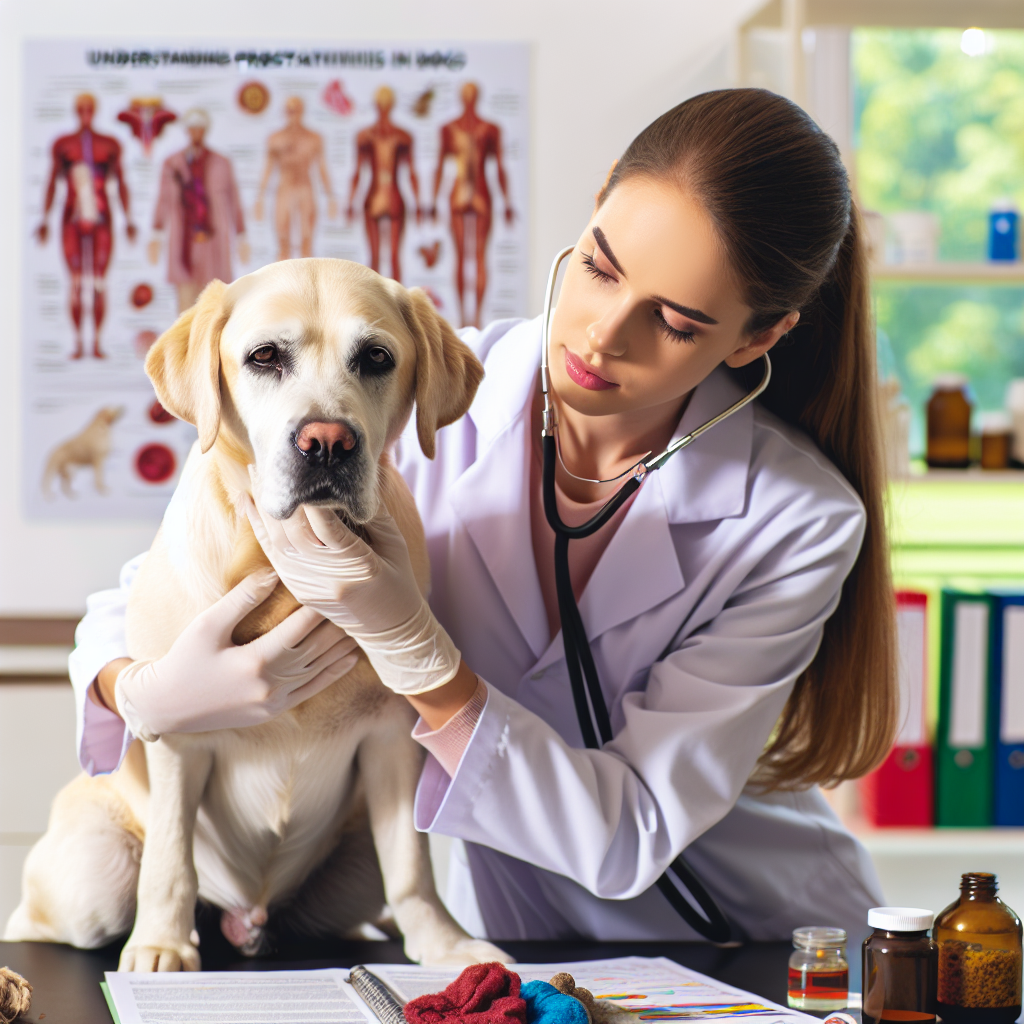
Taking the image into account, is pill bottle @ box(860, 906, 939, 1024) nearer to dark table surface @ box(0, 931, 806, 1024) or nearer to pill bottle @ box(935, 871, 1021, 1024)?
pill bottle @ box(935, 871, 1021, 1024)

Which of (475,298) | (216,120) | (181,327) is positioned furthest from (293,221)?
(181,327)

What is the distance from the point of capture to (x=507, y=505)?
1.22 m

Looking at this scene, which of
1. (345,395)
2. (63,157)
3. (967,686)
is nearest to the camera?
(345,395)

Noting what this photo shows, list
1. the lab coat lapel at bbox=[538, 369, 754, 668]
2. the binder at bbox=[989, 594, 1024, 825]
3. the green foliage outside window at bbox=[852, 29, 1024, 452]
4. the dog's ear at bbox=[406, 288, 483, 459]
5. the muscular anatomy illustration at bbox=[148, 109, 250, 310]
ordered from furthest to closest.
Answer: the green foliage outside window at bbox=[852, 29, 1024, 452] < the muscular anatomy illustration at bbox=[148, 109, 250, 310] < the binder at bbox=[989, 594, 1024, 825] < the lab coat lapel at bbox=[538, 369, 754, 668] < the dog's ear at bbox=[406, 288, 483, 459]

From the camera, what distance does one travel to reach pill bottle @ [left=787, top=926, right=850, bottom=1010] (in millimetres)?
915

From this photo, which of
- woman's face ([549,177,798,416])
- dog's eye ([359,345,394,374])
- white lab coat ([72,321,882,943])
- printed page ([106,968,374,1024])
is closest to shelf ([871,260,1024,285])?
white lab coat ([72,321,882,943])

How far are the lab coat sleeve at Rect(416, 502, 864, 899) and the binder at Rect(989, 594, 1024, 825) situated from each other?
1.24 metres

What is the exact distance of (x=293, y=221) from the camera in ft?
8.34

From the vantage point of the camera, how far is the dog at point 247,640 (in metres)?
0.99

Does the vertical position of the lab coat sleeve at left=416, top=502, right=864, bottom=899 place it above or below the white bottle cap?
above

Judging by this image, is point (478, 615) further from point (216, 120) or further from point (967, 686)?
point (216, 120)

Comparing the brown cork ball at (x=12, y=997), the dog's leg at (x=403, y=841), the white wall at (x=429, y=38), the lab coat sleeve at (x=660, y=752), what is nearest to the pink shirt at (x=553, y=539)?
the lab coat sleeve at (x=660, y=752)

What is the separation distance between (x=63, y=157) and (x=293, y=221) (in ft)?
1.80

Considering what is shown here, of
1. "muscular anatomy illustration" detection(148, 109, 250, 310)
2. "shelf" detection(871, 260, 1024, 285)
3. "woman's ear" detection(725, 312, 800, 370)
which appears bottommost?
"woman's ear" detection(725, 312, 800, 370)
